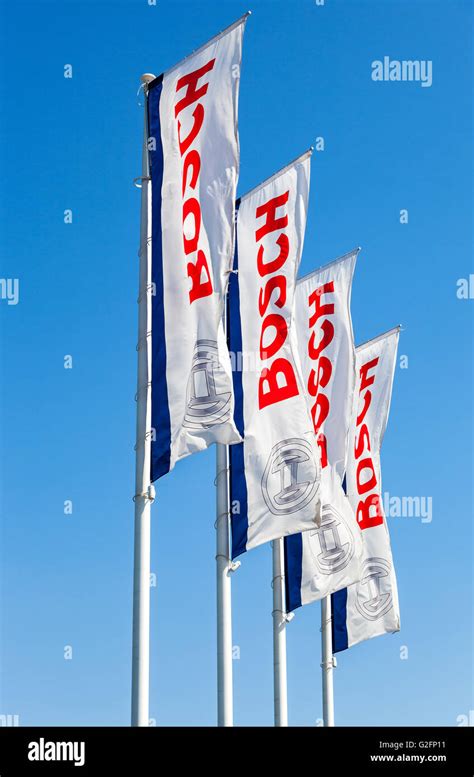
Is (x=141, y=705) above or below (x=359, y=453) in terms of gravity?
below

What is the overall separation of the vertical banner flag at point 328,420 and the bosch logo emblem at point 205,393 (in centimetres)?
703

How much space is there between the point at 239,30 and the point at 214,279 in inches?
153

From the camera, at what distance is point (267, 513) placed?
19.9 m

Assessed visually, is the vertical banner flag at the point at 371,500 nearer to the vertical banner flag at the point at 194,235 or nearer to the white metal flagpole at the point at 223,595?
the white metal flagpole at the point at 223,595

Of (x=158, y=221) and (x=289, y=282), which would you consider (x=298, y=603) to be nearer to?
(x=289, y=282)

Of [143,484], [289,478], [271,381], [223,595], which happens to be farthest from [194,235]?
[223,595]

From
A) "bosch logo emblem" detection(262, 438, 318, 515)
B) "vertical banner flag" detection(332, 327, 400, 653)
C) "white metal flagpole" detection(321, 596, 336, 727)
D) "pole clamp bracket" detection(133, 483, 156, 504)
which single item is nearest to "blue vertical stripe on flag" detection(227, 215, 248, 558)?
"bosch logo emblem" detection(262, 438, 318, 515)

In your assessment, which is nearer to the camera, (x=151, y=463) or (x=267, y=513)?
(x=151, y=463)

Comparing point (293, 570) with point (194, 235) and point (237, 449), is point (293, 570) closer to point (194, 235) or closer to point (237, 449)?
point (237, 449)

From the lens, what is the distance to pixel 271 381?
20.2m

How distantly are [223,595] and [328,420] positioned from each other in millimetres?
5600

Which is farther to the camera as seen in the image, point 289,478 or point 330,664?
point 330,664
